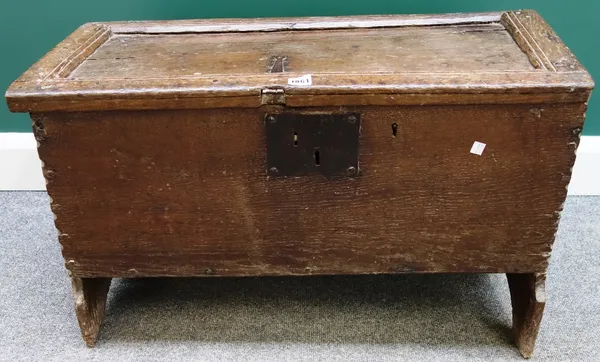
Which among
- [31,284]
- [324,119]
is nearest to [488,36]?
[324,119]

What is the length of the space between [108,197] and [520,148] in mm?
785

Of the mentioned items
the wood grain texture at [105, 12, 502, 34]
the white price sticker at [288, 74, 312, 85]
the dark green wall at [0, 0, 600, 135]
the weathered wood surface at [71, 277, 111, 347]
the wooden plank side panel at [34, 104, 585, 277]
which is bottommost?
the weathered wood surface at [71, 277, 111, 347]

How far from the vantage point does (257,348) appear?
4.76 ft

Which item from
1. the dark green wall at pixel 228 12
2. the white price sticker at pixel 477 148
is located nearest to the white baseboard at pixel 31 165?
the dark green wall at pixel 228 12

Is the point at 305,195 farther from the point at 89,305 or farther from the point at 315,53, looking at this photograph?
the point at 89,305

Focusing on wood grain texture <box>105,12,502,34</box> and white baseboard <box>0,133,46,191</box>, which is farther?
white baseboard <box>0,133,46,191</box>

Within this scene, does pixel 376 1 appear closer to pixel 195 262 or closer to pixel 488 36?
pixel 488 36

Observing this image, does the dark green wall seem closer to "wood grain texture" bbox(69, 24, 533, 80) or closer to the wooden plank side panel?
"wood grain texture" bbox(69, 24, 533, 80)

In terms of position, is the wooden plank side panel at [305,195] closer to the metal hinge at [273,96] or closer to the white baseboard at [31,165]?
the metal hinge at [273,96]

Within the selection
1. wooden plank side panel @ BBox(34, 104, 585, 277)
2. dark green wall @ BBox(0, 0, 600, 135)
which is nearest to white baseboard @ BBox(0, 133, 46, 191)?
dark green wall @ BBox(0, 0, 600, 135)

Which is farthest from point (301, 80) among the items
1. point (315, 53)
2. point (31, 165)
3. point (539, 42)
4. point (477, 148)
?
point (31, 165)

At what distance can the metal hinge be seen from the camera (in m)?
1.17

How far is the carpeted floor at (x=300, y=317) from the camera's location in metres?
1.44

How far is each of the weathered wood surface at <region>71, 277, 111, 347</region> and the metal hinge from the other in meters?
0.58
